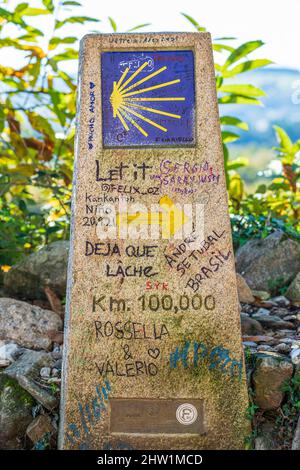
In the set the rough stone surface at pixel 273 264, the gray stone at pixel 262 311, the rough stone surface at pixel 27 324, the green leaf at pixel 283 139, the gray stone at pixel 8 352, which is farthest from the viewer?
the green leaf at pixel 283 139

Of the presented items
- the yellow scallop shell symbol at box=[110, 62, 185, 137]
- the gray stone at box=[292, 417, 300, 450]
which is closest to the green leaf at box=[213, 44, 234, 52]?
the yellow scallop shell symbol at box=[110, 62, 185, 137]

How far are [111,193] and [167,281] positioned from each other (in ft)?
1.84

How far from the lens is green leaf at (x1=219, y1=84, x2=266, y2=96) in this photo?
5.63 meters

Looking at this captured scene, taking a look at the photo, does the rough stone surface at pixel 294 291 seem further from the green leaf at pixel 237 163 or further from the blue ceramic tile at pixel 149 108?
the blue ceramic tile at pixel 149 108

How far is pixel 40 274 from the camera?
5.22 metres

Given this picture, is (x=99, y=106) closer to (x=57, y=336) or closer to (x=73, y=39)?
(x=57, y=336)

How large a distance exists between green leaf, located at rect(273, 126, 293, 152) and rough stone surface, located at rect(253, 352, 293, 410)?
3337 mm

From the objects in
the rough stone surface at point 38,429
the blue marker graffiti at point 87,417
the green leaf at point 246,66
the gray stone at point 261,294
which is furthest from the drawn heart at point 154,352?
the green leaf at point 246,66

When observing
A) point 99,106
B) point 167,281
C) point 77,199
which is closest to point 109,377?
point 167,281

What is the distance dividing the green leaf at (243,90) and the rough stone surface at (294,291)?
1581mm

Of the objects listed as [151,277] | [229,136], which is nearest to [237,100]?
[229,136]

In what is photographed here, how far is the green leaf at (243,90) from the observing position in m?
5.63

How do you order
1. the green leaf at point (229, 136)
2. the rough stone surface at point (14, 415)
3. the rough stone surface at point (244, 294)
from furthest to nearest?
the green leaf at point (229, 136)
the rough stone surface at point (244, 294)
the rough stone surface at point (14, 415)
